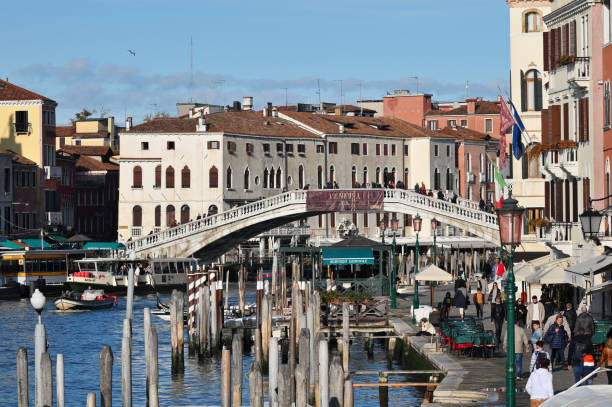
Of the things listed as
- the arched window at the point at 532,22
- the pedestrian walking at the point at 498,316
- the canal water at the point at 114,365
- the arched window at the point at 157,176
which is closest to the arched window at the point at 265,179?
the arched window at the point at 157,176

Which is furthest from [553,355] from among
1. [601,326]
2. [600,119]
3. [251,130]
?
[251,130]

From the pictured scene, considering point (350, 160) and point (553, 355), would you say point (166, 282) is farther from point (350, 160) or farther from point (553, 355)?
point (553, 355)

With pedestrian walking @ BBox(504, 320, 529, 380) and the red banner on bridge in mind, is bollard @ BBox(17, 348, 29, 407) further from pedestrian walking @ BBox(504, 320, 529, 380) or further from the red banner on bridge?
the red banner on bridge

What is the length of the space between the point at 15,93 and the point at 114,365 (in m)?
40.0

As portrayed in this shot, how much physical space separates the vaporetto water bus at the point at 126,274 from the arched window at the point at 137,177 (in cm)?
1617

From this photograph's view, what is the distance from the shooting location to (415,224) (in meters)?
43.4

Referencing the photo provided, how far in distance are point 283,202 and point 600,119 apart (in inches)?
1277

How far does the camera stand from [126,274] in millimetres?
57656

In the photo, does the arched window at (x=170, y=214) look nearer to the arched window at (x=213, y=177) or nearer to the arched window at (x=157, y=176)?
the arched window at (x=157, y=176)

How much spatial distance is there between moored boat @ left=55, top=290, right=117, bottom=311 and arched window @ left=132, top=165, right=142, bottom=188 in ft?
80.3

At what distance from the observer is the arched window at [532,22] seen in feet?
136

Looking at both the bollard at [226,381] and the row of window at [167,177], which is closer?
the bollard at [226,381]

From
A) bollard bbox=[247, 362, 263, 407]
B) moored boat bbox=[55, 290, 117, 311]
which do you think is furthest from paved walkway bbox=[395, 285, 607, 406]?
moored boat bbox=[55, 290, 117, 311]

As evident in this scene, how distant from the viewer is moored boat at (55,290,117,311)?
158 feet
